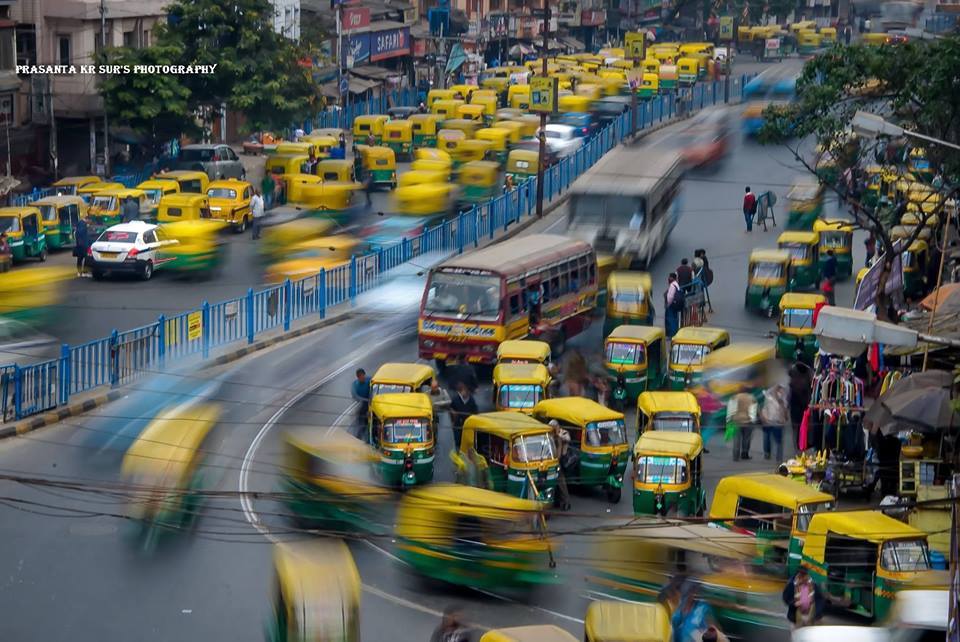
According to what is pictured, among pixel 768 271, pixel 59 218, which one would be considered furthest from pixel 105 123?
pixel 768 271

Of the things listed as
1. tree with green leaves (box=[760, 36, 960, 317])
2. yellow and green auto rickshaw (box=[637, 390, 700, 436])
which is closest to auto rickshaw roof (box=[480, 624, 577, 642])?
yellow and green auto rickshaw (box=[637, 390, 700, 436])

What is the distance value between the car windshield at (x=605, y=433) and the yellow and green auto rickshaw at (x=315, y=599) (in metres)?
6.40

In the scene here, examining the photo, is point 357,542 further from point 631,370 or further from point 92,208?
point 92,208

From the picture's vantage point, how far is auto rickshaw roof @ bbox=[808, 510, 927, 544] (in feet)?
54.3

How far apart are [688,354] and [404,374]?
5.02 meters

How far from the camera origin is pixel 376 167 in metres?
47.2

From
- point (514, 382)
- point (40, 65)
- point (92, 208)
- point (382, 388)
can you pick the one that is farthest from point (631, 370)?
point (40, 65)

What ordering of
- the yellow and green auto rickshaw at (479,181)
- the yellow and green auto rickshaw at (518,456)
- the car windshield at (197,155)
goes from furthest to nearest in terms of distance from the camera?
1. the car windshield at (197,155)
2. the yellow and green auto rickshaw at (479,181)
3. the yellow and green auto rickshaw at (518,456)

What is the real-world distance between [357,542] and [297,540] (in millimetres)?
852

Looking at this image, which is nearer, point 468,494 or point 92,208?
point 468,494

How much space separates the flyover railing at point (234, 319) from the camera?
Result: 24172 mm

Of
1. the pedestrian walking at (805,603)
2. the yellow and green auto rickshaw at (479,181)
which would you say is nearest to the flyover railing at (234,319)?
the yellow and green auto rickshaw at (479,181)

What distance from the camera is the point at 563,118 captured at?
5516cm

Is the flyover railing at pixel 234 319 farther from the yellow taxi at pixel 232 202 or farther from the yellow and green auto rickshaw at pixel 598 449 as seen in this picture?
the yellow and green auto rickshaw at pixel 598 449
